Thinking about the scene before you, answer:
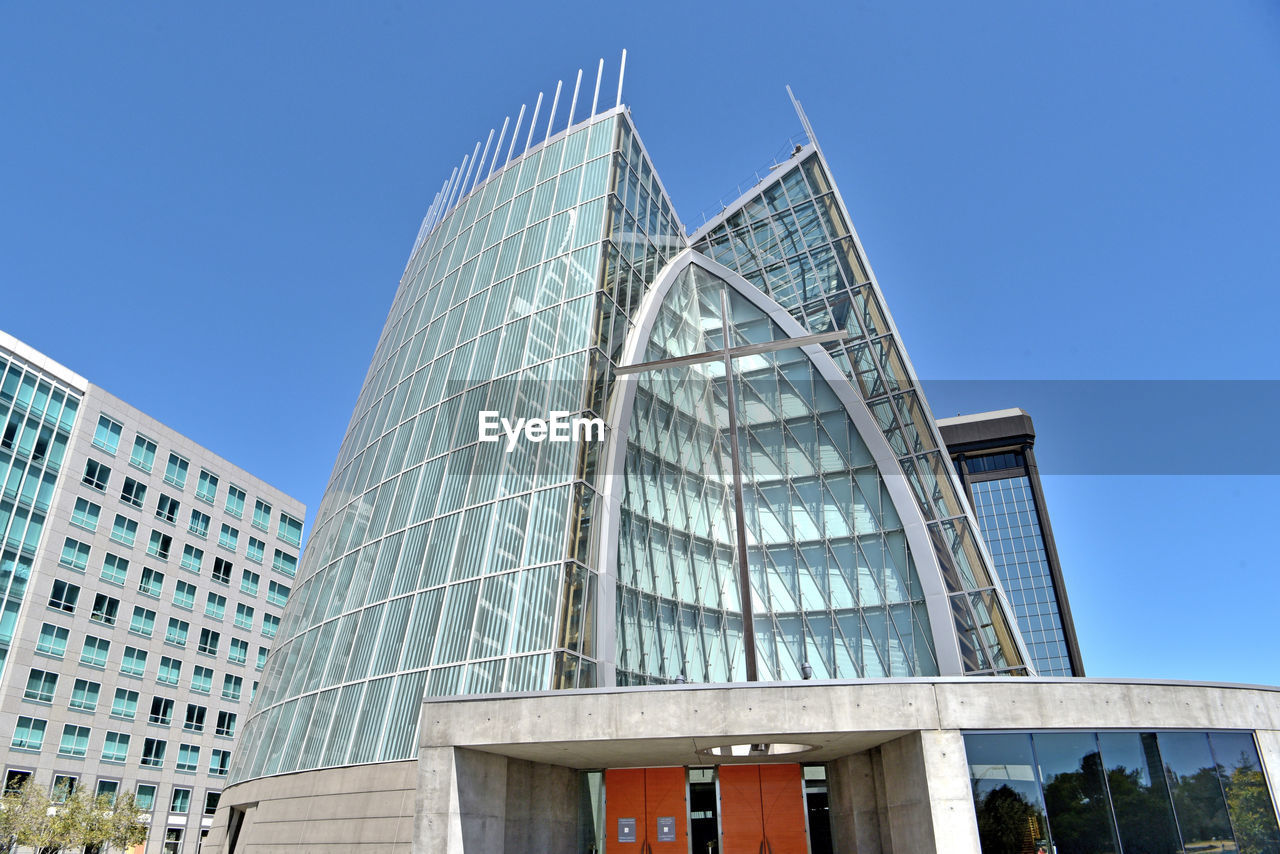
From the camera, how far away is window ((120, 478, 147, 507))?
240 ft

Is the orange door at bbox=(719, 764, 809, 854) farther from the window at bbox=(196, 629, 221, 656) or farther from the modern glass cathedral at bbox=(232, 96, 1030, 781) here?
the window at bbox=(196, 629, 221, 656)

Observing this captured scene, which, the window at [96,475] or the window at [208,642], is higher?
the window at [96,475]

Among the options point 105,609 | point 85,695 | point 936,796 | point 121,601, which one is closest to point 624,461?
point 936,796

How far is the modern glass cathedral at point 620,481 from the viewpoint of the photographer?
94.6ft

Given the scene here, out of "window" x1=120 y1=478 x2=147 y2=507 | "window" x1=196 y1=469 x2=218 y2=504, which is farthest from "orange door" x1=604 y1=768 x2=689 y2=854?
"window" x1=196 y1=469 x2=218 y2=504

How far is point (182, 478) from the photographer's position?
79.7 meters

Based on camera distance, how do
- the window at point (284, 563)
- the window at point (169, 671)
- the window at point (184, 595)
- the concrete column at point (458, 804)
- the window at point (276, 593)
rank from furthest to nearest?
the window at point (284, 563) → the window at point (276, 593) → the window at point (184, 595) → the window at point (169, 671) → the concrete column at point (458, 804)

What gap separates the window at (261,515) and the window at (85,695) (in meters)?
23.7

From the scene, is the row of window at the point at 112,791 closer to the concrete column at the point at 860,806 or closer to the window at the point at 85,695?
the window at the point at 85,695

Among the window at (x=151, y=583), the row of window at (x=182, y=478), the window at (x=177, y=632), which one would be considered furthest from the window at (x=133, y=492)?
the window at (x=177, y=632)

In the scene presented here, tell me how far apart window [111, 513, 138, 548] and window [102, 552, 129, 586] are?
1484 millimetres

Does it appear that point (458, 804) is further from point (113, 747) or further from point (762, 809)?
point (113, 747)

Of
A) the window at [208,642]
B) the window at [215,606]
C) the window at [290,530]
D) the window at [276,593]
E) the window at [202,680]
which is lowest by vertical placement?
the window at [202,680]

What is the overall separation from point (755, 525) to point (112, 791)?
191 ft
